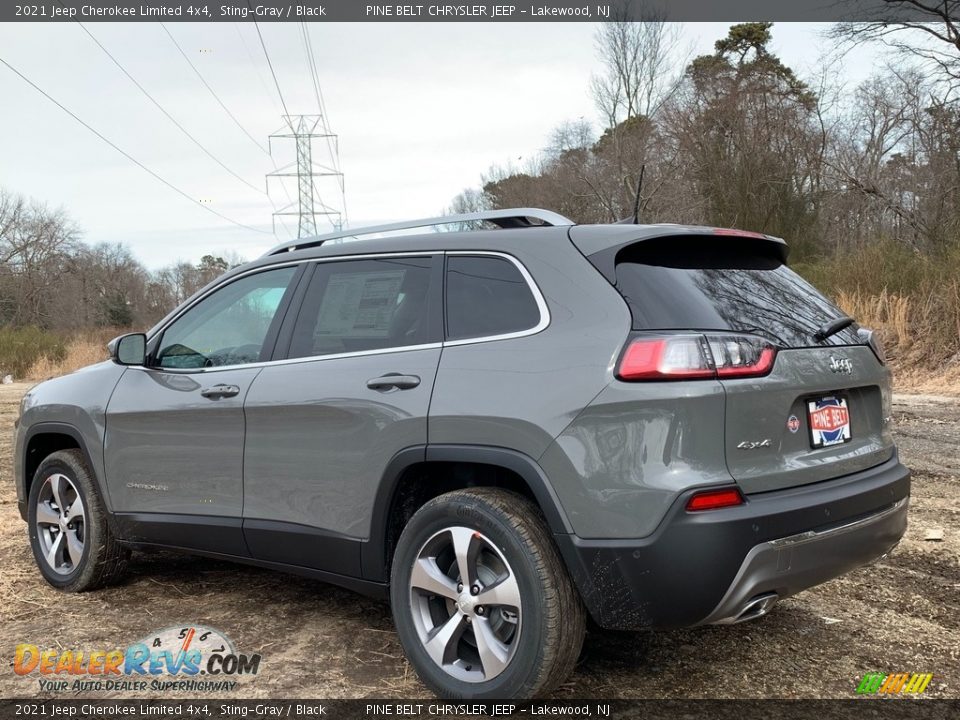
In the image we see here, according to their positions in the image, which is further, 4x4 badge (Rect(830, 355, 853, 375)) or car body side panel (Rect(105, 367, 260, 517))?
car body side panel (Rect(105, 367, 260, 517))

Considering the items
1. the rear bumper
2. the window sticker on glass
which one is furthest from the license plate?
the window sticker on glass

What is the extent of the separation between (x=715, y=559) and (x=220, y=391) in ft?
7.72

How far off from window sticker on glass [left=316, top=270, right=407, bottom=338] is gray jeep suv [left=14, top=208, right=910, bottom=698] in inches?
0.4

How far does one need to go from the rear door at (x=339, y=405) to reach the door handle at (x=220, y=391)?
0.14 m

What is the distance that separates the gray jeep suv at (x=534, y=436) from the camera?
2.55 metres

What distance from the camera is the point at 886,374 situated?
3.30 m

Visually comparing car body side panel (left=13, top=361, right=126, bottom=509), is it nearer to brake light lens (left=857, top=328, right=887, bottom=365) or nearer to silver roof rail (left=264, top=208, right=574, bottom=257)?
silver roof rail (left=264, top=208, right=574, bottom=257)

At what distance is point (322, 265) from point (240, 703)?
6.08ft

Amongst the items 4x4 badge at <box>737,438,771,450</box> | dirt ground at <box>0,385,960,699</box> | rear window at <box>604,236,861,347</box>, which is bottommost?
dirt ground at <box>0,385,960,699</box>

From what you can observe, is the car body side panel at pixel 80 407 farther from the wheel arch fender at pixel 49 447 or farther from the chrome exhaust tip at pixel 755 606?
the chrome exhaust tip at pixel 755 606

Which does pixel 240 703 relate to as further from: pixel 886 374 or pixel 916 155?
pixel 916 155

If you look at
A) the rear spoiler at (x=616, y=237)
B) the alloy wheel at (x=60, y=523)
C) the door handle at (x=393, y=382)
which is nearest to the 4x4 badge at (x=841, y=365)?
the rear spoiler at (x=616, y=237)

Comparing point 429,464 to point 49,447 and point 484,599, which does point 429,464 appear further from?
point 49,447

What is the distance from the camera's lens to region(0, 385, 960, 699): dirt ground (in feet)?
10.3
